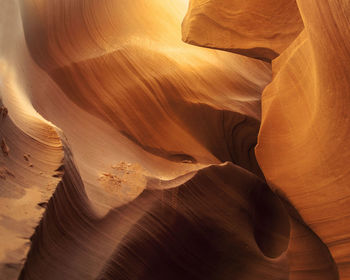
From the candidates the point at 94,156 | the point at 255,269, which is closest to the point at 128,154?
→ the point at 94,156

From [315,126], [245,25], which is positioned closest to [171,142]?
[245,25]

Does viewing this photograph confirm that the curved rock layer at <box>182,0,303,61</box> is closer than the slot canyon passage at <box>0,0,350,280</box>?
No

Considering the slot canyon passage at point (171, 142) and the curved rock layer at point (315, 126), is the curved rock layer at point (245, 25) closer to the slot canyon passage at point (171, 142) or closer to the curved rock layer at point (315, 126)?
the slot canyon passage at point (171, 142)

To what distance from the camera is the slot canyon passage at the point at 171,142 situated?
1838 millimetres

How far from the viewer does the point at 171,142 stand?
2992 millimetres

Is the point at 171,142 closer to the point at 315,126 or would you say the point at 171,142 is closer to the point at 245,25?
the point at 245,25

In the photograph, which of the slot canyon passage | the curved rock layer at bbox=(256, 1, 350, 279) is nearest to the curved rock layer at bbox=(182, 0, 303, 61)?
the slot canyon passage

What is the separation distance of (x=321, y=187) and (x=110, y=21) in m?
2.13

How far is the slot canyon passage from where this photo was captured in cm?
184

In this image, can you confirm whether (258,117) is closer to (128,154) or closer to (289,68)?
(289,68)

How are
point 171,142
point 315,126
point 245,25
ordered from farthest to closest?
1. point 171,142
2. point 245,25
3. point 315,126

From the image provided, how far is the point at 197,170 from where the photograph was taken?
2574mm

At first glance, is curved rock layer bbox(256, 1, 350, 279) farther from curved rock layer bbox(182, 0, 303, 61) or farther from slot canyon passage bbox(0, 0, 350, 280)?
curved rock layer bbox(182, 0, 303, 61)

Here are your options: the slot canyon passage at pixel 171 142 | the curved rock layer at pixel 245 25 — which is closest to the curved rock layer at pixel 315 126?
the slot canyon passage at pixel 171 142
